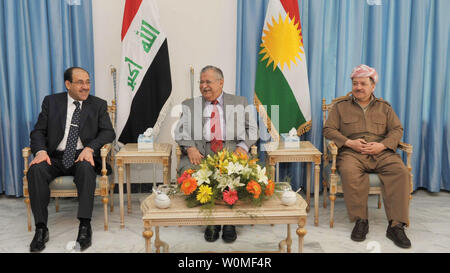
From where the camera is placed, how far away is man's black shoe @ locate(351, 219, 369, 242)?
10.9 feet

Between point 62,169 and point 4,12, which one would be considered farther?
point 4,12

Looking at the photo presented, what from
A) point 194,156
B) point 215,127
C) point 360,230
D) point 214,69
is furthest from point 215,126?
point 360,230

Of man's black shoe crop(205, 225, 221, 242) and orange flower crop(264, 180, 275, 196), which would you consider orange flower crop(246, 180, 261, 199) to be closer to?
orange flower crop(264, 180, 275, 196)

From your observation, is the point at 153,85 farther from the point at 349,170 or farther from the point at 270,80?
the point at 349,170

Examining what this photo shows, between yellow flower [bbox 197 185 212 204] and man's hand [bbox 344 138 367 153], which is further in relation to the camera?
man's hand [bbox 344 138 367 153]

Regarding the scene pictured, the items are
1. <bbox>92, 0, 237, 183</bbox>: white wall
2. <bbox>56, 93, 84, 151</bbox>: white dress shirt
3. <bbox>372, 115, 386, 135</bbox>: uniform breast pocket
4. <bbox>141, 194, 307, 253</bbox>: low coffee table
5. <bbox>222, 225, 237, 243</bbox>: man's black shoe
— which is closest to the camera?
<bbox>141, 194, 307, 253</bbox>: low coffee table

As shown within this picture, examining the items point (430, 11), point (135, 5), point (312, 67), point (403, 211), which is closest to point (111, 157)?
point (135, 5)

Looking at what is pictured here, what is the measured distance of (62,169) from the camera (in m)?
3.53

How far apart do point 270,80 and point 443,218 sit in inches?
78.2

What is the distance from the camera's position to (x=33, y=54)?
13.6ft

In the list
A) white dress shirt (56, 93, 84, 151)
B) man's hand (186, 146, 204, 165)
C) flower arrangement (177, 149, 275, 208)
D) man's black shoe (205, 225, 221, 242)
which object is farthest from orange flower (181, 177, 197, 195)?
white dress shirt (56, 93, 84, 151)

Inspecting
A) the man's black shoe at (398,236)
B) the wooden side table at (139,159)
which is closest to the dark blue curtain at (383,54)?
the wooden side table at (139,159)

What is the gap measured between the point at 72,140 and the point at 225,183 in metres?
1.63

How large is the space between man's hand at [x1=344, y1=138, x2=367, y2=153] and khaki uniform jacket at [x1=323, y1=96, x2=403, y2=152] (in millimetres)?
38
